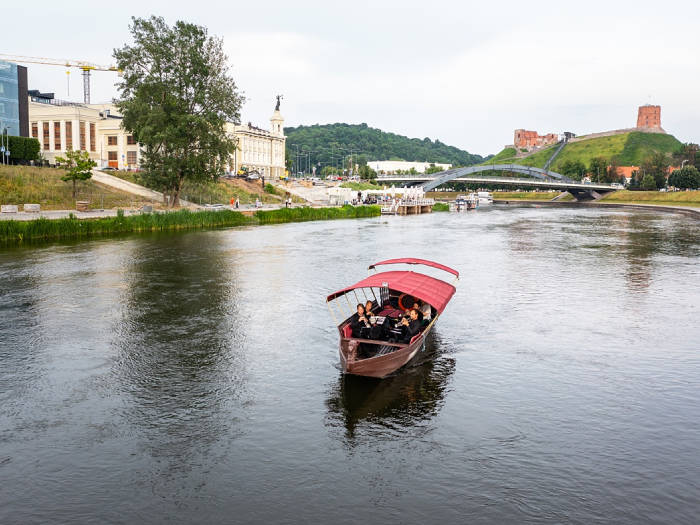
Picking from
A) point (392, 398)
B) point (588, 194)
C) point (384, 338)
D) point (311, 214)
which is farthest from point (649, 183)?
point (392, 398)

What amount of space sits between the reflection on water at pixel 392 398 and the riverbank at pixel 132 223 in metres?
46.4

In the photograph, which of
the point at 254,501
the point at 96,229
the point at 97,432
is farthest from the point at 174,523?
the point at 96,229

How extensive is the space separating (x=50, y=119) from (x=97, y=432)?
122116 millimetres

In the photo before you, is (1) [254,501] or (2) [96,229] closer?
(1) [254,501]

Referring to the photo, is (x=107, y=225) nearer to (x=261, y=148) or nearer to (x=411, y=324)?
(x=411, y=324)

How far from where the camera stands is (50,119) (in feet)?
400

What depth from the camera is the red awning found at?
2444 centimetres

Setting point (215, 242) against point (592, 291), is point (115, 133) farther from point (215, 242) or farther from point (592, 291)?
point (592, 291)

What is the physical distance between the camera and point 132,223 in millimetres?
66312

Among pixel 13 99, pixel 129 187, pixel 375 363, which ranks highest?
pixel 13 99

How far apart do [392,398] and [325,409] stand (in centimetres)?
237

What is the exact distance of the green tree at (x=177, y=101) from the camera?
77.6 m

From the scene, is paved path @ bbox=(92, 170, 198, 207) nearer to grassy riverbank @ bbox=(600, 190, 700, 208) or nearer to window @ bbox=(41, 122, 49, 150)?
window @ bbox=(41, 122, 49, 150)

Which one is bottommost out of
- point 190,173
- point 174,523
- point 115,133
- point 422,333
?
point 174,523
